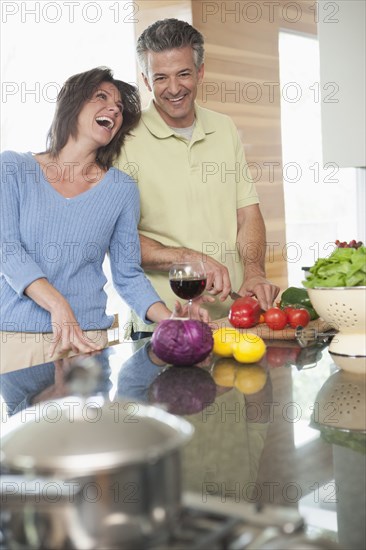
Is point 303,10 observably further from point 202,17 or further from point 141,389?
point 141,389

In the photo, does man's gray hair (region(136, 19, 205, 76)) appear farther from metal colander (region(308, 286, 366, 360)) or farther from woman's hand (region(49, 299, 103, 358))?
metal colander (region(308, 286, 366, 360))

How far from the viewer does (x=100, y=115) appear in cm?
226

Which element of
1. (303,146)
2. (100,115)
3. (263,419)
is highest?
(303,146)

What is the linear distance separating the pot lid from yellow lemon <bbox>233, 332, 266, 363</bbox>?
96 cm

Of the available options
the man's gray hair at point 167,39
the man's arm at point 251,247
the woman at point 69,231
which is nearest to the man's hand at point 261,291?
the man's arm at point 251,247

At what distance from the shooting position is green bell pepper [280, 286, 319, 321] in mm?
2146

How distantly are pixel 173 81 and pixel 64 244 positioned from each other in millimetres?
683

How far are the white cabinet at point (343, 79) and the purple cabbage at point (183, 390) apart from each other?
257 cm

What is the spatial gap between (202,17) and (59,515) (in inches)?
182

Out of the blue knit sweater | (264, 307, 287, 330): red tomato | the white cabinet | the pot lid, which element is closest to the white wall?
the white cabinet

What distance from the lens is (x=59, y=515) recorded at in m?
0.62

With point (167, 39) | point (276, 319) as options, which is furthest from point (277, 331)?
point (167, 39)

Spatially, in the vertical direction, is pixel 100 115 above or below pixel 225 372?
above

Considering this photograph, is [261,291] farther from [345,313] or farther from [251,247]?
[345,313]
